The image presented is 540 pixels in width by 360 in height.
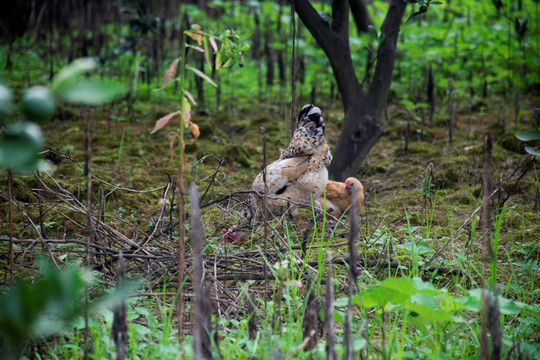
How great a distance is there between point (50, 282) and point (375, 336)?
1484mm

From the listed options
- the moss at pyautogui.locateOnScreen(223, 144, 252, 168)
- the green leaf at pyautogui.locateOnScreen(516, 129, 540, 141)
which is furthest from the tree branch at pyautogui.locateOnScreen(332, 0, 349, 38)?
the green leaf at pyautogui.locateOnScreen(516, 129, 540, 141)

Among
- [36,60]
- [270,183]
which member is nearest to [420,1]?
[270,183]

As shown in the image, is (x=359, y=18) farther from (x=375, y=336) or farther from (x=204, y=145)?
(x=375, y=336)

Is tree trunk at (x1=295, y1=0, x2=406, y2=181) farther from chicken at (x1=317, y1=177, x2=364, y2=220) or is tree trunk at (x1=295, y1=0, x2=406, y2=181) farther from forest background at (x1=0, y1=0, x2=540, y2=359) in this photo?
chicken at (x1=317, y1=177, x2=364, y2=220)

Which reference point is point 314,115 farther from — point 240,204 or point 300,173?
point 240,204

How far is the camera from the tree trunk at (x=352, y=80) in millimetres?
3824

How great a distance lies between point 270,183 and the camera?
3.45m

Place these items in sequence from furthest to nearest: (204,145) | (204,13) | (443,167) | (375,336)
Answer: (204,13)
(204,145)
(443,167)
(375,336)

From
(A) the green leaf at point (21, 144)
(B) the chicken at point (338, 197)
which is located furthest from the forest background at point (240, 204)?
(B) the chicken at point (338, 197)

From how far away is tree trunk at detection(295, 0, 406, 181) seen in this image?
12.5ft

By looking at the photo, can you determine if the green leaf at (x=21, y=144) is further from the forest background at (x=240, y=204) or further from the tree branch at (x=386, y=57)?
the tree branch at (x=386, y=57)

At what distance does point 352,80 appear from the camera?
13.0ft

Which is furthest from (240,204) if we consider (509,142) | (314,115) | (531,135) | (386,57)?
(509,142)

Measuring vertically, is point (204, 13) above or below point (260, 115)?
above
